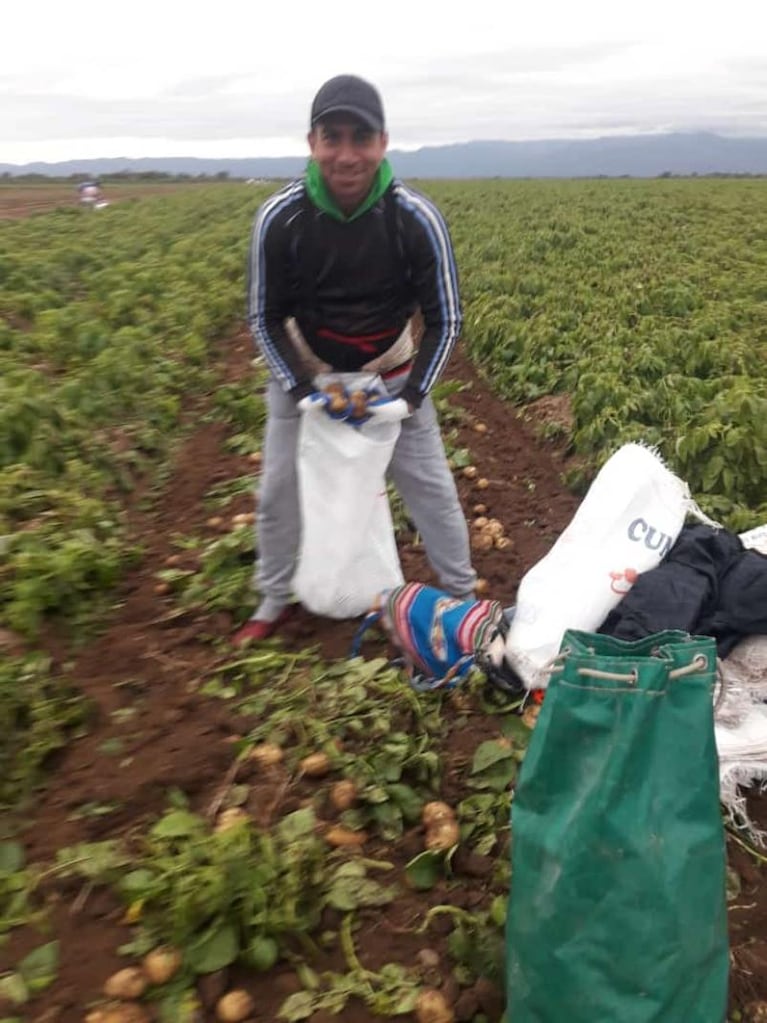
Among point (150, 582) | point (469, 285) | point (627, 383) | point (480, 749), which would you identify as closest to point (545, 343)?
point (627, 383)

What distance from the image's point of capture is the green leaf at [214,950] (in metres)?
2.00

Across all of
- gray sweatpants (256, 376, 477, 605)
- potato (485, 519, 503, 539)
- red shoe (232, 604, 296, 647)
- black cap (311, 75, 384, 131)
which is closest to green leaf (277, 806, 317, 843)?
red shoe (232, 604, 296, 647)

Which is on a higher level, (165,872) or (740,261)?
(740,261)

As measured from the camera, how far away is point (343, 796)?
8.13 ft

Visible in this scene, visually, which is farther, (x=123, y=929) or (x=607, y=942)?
(x=123, y=929)

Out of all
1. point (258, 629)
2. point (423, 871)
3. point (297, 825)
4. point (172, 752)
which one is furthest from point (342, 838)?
point (258, 629)

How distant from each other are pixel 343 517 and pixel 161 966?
1.56 meters

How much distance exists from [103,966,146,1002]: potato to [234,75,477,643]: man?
1.47m

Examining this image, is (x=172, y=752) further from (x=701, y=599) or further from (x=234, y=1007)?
(x=701, y=599)

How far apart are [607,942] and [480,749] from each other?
1.08 m

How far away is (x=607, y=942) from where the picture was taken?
161cm

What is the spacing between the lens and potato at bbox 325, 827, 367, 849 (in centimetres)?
235

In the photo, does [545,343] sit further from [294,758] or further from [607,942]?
[607,942]

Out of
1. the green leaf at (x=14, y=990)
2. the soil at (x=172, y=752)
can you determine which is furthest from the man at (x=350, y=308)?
the green leaf at (x=14, y=990)
